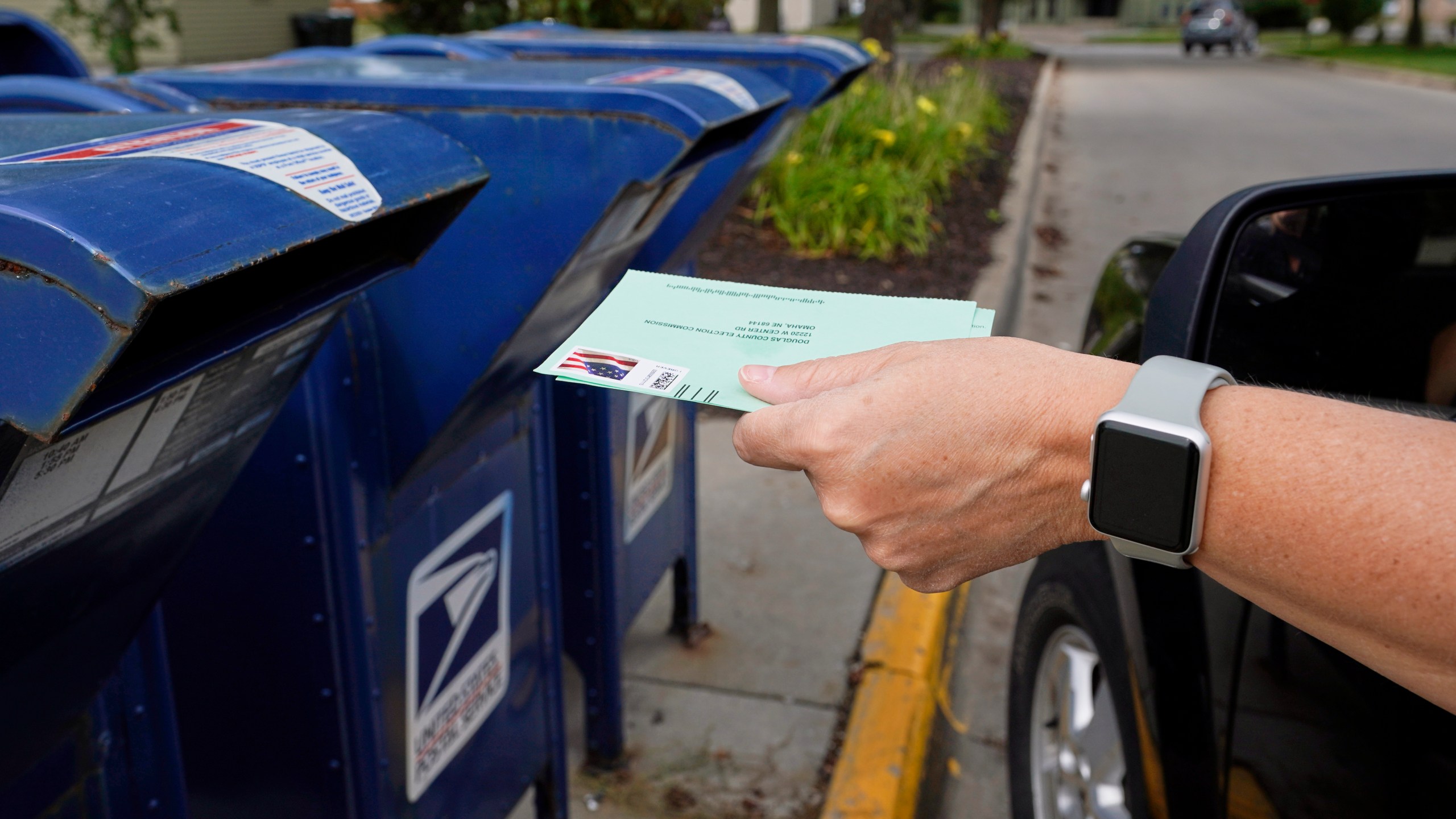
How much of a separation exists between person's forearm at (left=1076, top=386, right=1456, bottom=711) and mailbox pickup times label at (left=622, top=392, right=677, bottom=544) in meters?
1.94

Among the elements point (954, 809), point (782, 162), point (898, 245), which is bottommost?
point (954, 809)

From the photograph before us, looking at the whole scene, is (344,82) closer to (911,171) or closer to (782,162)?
(782,162)

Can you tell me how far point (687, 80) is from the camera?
7.05 ft

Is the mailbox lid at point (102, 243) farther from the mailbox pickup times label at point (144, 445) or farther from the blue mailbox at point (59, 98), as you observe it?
the blue mailbox at point (59, 98)

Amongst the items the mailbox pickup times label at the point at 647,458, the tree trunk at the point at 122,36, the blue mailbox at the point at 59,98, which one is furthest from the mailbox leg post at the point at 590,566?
the tree trunk at the point at 122,36

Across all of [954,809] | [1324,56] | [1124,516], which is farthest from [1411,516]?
[1324,56]

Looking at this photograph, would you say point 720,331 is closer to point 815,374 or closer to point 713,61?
point 815,374

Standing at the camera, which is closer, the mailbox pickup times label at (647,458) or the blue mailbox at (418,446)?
the blue mailbox at (418,446)

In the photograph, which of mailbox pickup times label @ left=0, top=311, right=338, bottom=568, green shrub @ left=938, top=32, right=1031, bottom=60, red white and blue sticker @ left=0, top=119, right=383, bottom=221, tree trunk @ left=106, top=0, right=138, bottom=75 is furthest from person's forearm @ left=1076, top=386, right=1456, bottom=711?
green shrub @ left=938, top=32, right=1031, bottom=60

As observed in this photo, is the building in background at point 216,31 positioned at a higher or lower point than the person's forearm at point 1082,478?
higher

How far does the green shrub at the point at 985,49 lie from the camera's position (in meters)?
22.5

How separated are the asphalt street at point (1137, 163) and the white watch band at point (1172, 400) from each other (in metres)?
1.06

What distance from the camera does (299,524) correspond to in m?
1.81

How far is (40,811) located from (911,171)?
25.9 ft
